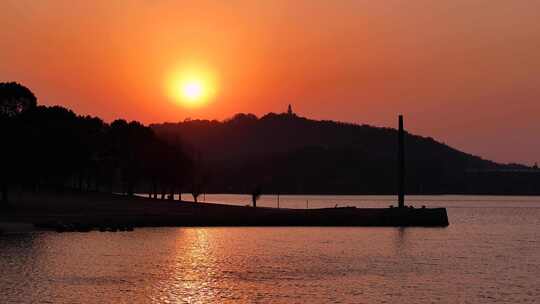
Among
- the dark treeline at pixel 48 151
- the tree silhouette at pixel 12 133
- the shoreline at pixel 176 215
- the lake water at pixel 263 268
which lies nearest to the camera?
the lake water at pixel 263 268

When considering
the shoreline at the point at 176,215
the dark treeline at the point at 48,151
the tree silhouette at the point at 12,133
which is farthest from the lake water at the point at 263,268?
the dark treeline at the point at 48,151

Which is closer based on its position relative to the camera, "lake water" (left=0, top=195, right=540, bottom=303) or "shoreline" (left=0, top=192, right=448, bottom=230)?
"lake water" (left=0, top=195, right=540, bottom=303)

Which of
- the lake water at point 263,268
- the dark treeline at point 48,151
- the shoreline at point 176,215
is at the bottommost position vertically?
the lake water at point 263,268

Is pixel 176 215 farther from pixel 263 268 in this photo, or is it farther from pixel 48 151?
pixel 263 268

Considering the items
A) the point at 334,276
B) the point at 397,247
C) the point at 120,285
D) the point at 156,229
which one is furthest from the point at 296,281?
the point at 156,229

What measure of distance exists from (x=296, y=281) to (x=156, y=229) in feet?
247

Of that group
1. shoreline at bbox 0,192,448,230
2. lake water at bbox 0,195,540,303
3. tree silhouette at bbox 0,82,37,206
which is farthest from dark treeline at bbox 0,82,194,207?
lake water at bbox 0,195,540,303

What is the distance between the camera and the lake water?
71250 mm

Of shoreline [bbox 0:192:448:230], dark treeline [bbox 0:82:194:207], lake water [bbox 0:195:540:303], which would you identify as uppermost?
dark treeline [bbox 0:82:194:207]

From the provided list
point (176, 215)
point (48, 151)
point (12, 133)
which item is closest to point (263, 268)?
point (176, 215)

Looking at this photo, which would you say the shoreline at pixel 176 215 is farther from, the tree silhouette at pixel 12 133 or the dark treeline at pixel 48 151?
the tree silhouette at pixel 12 133

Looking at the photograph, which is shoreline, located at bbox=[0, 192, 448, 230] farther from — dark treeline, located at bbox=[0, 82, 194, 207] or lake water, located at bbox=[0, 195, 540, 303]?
lake water, located at bbox=[0, 195, 540, 303]

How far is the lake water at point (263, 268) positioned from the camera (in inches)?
2805

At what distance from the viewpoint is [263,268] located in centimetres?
9356
